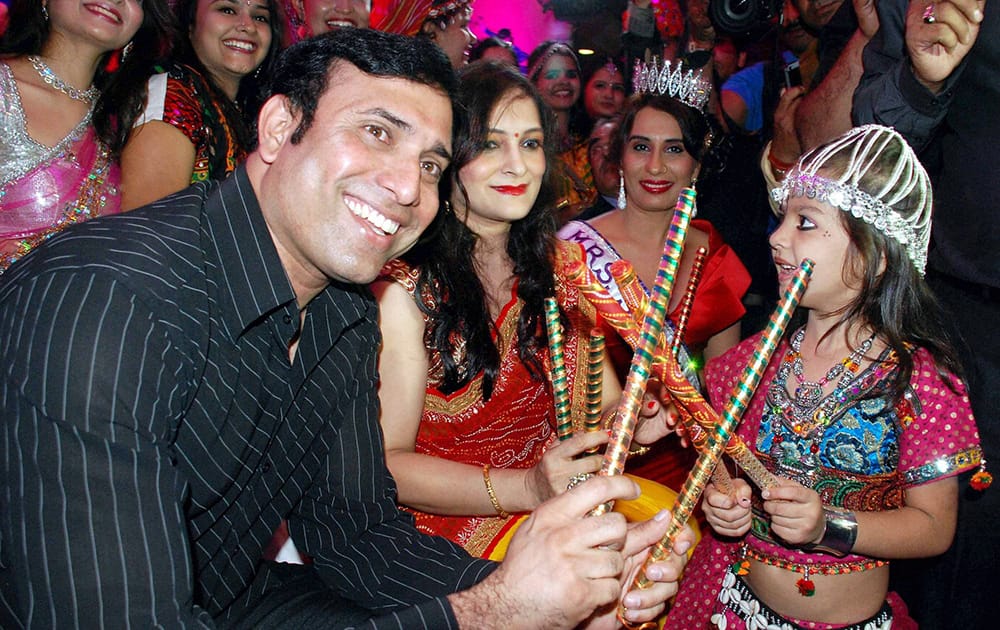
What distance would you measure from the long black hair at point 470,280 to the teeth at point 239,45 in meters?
0.97

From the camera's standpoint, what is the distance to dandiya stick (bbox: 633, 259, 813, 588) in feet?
3.61

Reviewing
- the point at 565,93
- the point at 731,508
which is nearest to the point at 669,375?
the point at 731,508

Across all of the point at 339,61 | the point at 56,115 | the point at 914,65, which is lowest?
the point at 56,115

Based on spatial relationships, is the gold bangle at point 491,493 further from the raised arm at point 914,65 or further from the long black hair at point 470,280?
the raised arm at point 914,65

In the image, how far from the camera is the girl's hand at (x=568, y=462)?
4.53 ft

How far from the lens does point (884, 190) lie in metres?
1.72

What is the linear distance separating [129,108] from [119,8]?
294 millimetres

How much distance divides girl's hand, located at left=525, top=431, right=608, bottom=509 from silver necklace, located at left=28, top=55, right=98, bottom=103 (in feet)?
5.98

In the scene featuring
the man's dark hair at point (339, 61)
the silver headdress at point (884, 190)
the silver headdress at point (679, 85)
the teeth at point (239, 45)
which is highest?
the silver headdress at point (679, 85)

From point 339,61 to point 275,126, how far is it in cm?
16

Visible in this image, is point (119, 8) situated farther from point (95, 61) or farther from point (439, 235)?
point (439, 235)

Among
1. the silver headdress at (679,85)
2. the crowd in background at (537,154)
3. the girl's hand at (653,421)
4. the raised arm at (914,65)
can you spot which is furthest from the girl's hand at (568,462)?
the silver headdress at (679,85)

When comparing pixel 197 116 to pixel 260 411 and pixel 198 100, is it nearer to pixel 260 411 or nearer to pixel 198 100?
pixel 198 100

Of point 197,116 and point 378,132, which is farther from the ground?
point 378,132
